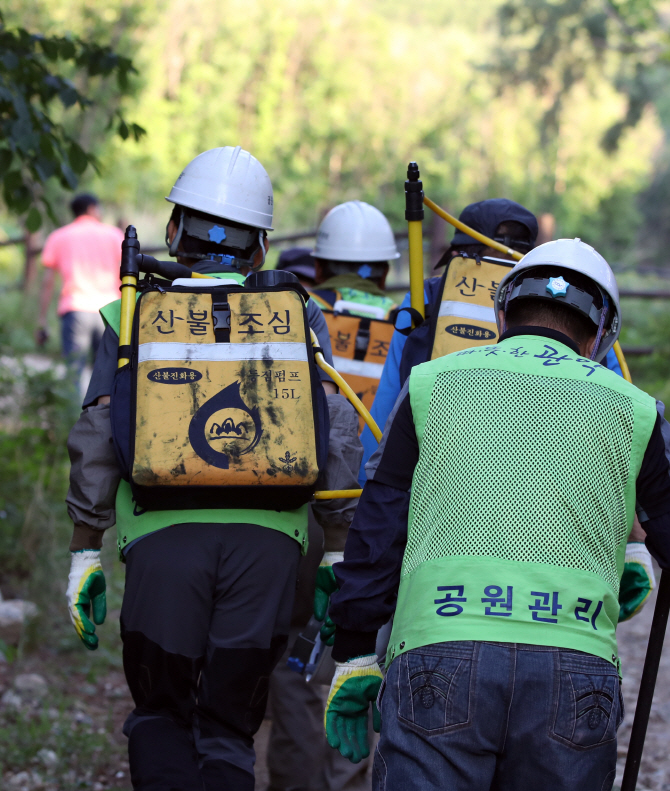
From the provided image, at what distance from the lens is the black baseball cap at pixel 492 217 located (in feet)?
11.7

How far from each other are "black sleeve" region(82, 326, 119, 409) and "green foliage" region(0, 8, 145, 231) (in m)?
1.29

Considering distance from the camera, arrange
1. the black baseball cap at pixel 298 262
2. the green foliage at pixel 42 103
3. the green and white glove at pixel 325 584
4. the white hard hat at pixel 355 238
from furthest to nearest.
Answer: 1. the black baseball cap at pixel 298 262
2. the white hard hat at pixel 355 238
3. the green foliage at pixel 42 103
4. the green and white glove at pixel 325 584

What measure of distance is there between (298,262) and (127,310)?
3.01m

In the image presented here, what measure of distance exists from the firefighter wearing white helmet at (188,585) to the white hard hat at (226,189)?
0.40 m

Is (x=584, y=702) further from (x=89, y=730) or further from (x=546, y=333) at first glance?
(x=89, y=730)

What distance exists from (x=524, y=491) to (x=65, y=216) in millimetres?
15804

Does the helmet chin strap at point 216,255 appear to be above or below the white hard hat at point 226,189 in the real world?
below

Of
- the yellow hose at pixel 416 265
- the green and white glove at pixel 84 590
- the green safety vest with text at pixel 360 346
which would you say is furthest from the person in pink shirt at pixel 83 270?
the green and white glove at pixel 84 590

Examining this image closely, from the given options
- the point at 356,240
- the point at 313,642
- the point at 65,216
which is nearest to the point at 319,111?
the point at 65,216

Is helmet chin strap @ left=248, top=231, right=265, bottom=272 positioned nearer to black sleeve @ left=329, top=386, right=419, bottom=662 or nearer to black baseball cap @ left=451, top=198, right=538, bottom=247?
black baseball cap @ left=451, top=198, right=538, bottom=247

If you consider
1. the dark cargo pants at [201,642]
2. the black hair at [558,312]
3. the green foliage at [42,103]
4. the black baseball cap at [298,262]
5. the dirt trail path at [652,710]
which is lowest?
the dirt trail path at [652,710]

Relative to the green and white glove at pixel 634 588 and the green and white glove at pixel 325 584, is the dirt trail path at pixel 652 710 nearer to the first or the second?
the green and white glove at pixel 634 588

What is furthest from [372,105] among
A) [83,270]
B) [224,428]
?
[224,428]

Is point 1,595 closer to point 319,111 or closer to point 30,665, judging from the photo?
point 30,665
